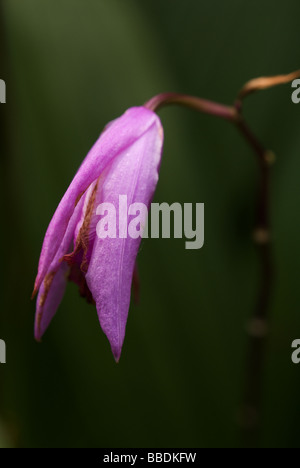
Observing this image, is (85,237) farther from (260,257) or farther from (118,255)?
(260,257)

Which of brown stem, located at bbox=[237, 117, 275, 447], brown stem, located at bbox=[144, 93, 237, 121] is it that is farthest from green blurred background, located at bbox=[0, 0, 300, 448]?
brown stem, located at bbox=[144, 93, 237, 121]

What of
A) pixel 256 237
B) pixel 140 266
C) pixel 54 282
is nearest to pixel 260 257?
pixel 256 237

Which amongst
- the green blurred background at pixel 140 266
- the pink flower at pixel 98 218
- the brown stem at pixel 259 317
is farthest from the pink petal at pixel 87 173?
the green blurred background at pixel 140 266

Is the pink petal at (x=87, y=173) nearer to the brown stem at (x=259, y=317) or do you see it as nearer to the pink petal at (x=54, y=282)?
the pink petal at (x=54, y=282)

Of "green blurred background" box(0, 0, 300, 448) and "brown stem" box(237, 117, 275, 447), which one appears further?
"green blurred background" box(0, 0, 300, 448)

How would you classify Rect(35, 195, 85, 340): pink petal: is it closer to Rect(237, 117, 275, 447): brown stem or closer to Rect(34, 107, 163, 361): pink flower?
Rect(34, 107, 163, 361): pink flower

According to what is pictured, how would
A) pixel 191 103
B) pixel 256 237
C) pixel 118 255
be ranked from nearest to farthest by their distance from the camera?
1. pixel 118 255
2. pixel 191 103
3. pixel 256 237

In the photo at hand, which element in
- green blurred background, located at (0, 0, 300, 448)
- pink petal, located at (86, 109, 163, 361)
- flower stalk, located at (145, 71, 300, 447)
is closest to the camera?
pink petal, located at (86, 109, 163, 361)
